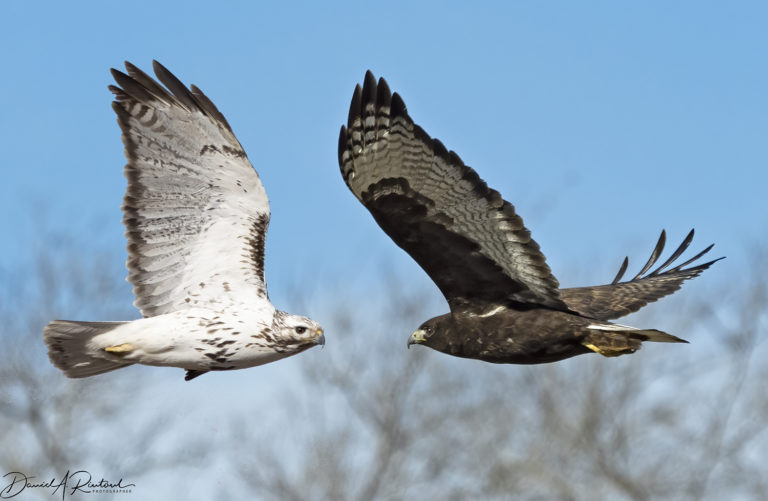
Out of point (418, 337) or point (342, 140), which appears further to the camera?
point (418, 337)

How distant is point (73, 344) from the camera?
7.93 metres

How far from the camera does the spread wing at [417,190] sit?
23.5ft

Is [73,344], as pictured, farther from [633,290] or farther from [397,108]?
[633,290]

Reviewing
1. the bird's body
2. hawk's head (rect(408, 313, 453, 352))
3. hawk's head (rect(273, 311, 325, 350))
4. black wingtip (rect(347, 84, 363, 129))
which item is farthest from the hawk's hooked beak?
black wingtip (rect(347, 84, 363, 129))

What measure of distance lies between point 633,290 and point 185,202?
13.6 ft

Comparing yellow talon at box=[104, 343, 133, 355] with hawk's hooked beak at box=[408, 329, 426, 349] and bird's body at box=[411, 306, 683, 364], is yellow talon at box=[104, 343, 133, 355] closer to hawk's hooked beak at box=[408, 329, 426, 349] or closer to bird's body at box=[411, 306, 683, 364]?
hawk's hooked beak at box=[408, 329, 426, 349]

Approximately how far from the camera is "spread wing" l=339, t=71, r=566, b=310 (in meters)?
7.16

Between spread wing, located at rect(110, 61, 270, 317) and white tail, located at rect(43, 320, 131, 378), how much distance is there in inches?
18.5

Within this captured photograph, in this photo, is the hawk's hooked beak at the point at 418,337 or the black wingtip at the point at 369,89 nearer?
the black wingtip at the point at 369,89

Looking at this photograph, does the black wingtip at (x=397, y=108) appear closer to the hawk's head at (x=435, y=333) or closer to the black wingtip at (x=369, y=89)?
the black wingtip at (x=369, y=89)

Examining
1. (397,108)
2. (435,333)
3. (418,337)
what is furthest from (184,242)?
(397,108)

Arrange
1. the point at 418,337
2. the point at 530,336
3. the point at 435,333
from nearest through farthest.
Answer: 1. the point at 530,336
2. the point at 435,333
3. the point at 418,337

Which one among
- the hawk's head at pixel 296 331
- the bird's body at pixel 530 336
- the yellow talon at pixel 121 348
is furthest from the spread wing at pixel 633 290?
the yellow talon at pixel 121 348

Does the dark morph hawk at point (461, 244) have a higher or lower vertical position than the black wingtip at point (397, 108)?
lower
